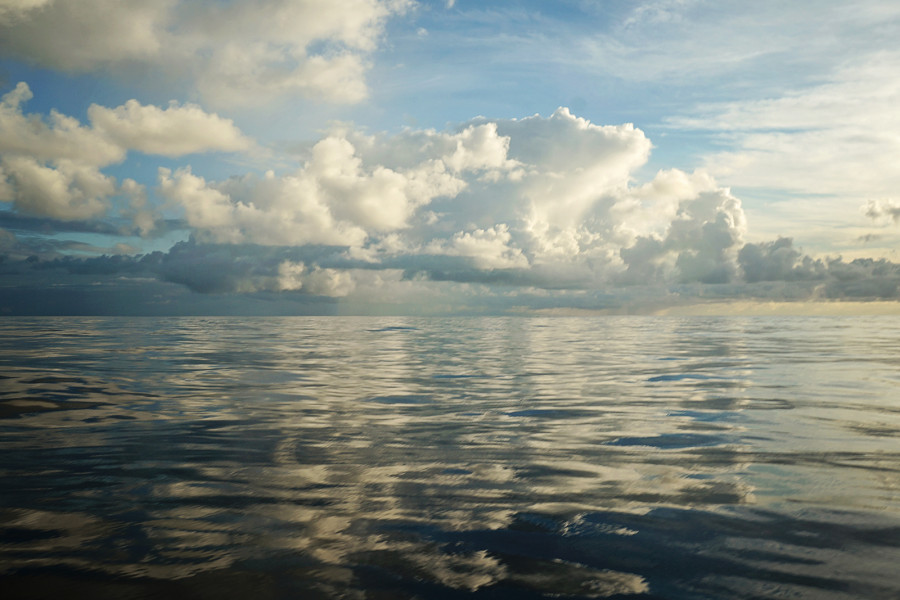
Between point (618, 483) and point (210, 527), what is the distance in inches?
255

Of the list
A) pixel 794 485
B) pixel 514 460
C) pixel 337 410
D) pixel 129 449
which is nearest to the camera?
pixel 794 485

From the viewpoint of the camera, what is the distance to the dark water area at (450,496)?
5945 millimetres

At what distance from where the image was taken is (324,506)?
824 cm

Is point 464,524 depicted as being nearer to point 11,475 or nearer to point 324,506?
point 324,506

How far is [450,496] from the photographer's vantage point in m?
8.73

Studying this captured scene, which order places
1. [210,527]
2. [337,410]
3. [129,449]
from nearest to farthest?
1. [210,527]
2. [129,449]
3. [337,410]

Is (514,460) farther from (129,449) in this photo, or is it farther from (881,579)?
(129,449)

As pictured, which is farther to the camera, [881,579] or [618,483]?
[618,483]

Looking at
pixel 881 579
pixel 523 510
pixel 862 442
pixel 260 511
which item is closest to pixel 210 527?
pixel 260 511

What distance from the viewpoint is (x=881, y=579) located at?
590 cm

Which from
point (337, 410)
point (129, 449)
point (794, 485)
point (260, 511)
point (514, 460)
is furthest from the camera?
point (337, 410)

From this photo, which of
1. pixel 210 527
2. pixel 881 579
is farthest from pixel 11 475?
pixel 881 579

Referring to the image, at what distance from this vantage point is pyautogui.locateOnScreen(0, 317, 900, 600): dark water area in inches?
234

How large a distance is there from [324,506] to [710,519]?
219 inches
